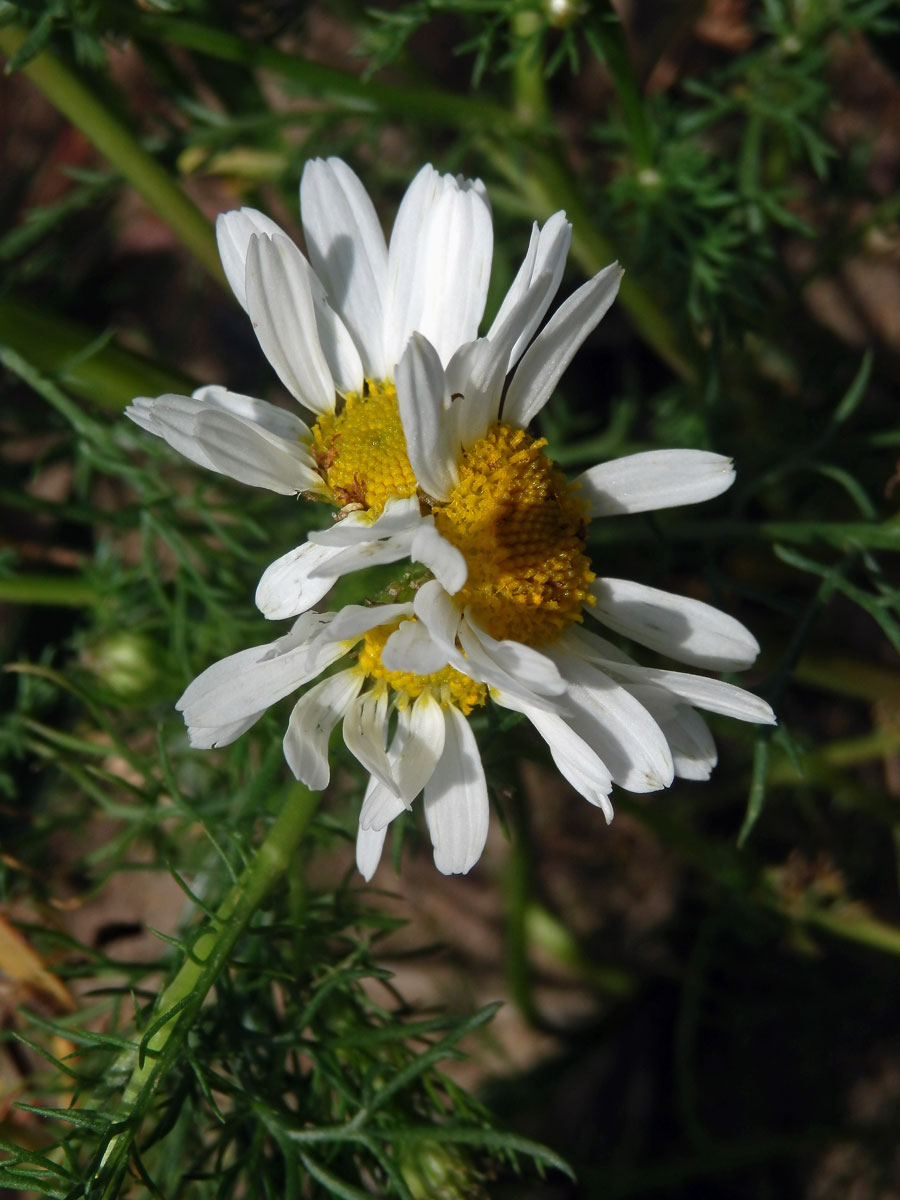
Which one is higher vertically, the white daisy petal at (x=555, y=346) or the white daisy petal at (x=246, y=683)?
the white daisy petal at (x=555, y=346)

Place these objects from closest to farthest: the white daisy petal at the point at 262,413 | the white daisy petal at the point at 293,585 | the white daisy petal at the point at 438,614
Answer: the white daisy petal at the point at 438,614, the white daisy petal at the point at 293,585, the white daisy petal at the point at 262,413

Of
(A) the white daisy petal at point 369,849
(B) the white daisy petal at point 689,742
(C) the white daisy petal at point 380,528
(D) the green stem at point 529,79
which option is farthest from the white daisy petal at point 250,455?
(D) the green stem at point 529,79

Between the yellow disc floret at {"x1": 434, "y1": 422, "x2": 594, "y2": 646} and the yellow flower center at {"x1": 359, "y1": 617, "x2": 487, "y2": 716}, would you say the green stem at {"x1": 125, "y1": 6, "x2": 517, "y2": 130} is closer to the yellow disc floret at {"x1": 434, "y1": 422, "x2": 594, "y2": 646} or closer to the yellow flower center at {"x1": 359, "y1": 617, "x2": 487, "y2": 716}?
the yellow disc floret at {"x1": 434, "y1": 422, "x2": 594, "y2": 646}

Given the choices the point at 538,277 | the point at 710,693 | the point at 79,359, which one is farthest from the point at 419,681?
the point at 79,359

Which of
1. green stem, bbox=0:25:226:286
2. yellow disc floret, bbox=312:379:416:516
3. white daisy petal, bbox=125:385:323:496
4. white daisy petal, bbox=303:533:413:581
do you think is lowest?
white daisy petal, bbox=303:533:413:581

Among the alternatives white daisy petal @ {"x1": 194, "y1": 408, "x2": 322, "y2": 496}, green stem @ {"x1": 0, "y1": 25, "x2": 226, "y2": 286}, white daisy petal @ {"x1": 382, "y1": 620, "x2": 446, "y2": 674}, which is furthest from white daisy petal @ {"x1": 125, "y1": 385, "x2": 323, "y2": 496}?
green stem @ {"x1": 0, "y1": 25, "x2": 226, "y2": 286}

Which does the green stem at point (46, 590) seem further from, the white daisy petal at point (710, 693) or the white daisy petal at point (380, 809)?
the white daisy petal at point (710, 693)

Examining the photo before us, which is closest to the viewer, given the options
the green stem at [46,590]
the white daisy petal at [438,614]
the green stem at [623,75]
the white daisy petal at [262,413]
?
the white daisy petal at [438,614]

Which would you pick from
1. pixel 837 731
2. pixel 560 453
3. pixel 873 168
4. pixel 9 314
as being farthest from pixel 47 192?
pixel 837 731
